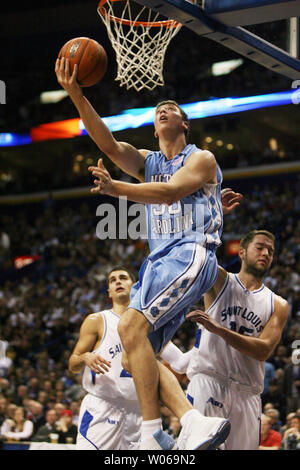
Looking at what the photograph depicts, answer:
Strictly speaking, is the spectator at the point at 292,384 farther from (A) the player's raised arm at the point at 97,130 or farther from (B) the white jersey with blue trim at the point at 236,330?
(A) the player's raised arm at the point at 97,130

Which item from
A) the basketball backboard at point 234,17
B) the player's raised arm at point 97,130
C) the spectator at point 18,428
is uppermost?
the basketball backboard at point 234,17

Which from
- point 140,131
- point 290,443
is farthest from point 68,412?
point 140,131

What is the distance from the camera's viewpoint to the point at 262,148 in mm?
22031

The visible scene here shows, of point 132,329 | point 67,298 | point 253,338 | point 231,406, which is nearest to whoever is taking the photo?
point 132,329

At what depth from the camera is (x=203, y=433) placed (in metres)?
3.87

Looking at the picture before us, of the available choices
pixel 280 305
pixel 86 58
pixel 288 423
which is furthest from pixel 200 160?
pixel 288 423

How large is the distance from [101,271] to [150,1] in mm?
13553

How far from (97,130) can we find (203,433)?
6.77ft

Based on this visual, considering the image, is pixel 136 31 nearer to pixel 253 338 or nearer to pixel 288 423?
pixel 253 338

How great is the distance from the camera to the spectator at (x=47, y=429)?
957 centimetres

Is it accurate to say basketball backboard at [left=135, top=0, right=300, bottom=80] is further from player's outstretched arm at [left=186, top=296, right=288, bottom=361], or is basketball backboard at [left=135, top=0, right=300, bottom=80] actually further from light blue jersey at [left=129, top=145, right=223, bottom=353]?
player's outstretched arm at [left=186, top=296, right=288, bottom=361]

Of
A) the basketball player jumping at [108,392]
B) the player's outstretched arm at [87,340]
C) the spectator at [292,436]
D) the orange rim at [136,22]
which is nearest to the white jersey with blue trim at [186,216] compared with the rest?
the orange rim at [136,22]

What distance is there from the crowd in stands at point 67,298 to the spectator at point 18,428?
0.01 meters

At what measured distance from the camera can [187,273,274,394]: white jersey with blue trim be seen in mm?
5289
